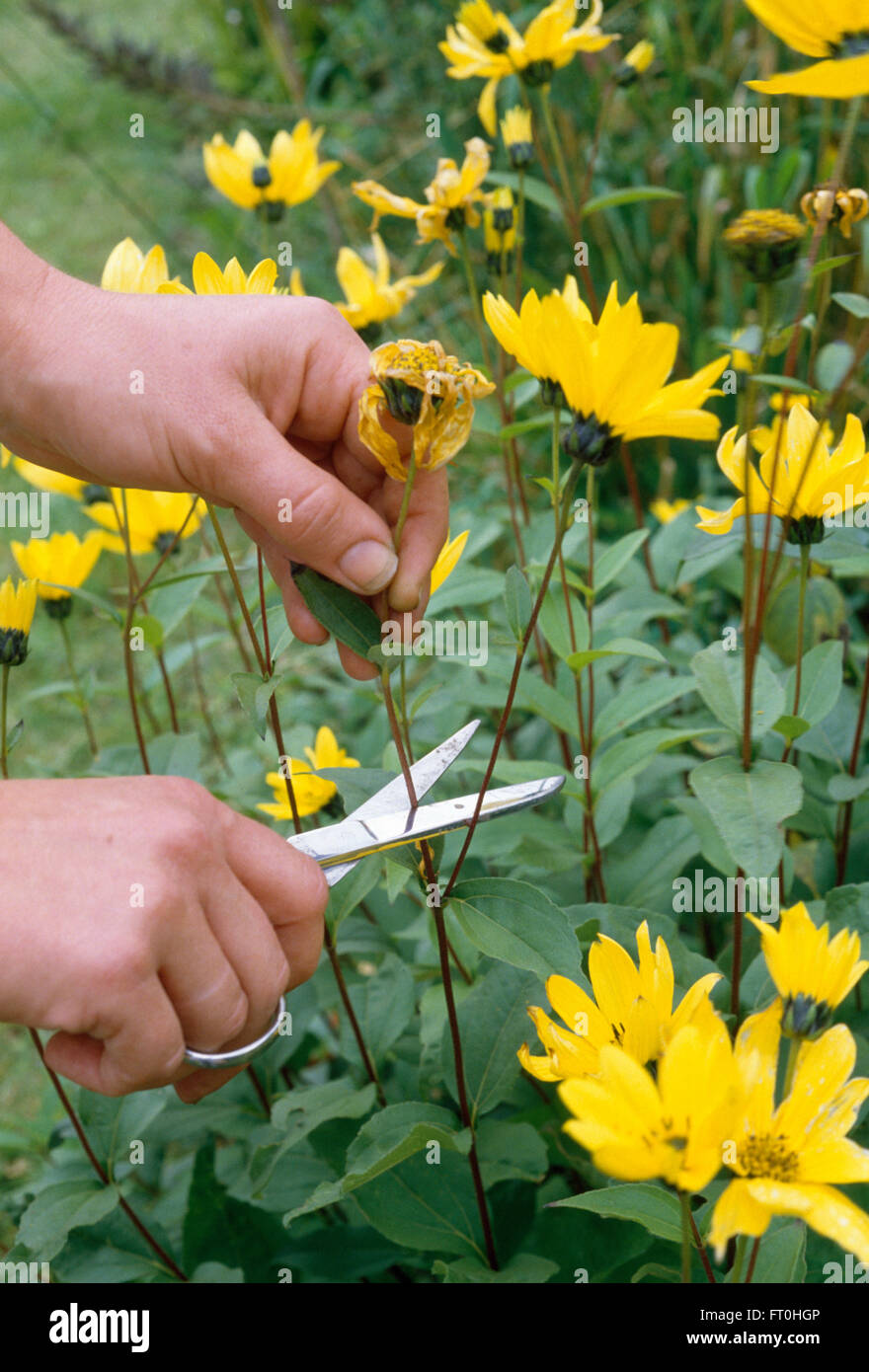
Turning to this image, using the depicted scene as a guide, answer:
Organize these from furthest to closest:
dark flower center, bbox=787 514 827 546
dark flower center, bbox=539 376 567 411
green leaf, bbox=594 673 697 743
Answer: green leaf, bbox=594 673 697 743
dark flower center, bbox=787 514 827 546
dark flower center, bbox=539 376 567 411

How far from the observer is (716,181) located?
6.54 ft

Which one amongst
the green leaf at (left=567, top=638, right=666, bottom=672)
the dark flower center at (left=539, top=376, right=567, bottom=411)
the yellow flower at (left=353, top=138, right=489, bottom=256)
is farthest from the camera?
the yellow flower at (left=353, top=138, right=489, bottom=256)

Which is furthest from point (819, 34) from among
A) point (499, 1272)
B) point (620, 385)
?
point (499, 1272)

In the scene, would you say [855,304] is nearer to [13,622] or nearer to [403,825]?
[403,825]

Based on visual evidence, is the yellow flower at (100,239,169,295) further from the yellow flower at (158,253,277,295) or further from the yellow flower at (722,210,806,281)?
the yellow flower at (722,210,806,281)

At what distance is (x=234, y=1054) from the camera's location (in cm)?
68

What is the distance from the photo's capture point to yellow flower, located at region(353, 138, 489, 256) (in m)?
1.14

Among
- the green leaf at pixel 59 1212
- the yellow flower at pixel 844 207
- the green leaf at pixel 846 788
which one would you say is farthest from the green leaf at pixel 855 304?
the green leaf at pixel 59 1212

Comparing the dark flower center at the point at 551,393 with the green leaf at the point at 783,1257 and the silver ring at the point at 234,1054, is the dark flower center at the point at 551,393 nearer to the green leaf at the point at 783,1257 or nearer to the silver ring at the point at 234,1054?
the silver ring at the point at 234,1054

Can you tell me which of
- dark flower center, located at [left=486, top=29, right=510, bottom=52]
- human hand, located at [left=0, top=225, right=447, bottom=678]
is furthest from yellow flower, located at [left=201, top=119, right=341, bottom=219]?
human hand, located at [left=0, top=225, right=447, bottom=678]

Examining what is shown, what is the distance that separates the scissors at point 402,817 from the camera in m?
0.74

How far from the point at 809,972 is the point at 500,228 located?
918mm

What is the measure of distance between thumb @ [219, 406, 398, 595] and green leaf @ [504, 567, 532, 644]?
0.08m

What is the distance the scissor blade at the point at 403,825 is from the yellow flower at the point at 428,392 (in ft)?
0.78
